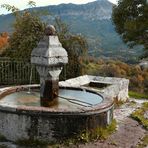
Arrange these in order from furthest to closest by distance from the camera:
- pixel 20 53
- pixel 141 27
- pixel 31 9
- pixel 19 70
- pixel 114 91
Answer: pixel 141 27 → pixel 31 9 → pixel 20 53 → pixel 19 70 → pixel 114 91

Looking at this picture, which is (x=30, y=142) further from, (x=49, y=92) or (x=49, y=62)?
(x=49, y=62)

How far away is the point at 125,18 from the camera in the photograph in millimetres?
26641

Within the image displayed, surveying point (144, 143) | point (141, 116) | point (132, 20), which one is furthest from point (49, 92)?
point (132, 20)

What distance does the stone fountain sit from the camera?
340 inches

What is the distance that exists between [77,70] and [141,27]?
8269 millimetres

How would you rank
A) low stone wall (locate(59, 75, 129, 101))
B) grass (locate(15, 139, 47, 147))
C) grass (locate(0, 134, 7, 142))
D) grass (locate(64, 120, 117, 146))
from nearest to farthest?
grass (locate(15, 139, 47, 147)) < grass (locate(64, 120, 117, 146)) < grass (locate(0, 134, 7, 142)) < low stone wall (locate(59, 75, 129, 101))

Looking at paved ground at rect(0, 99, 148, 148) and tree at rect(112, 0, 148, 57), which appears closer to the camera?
paved ground at rect(0, 99, 148, 148)

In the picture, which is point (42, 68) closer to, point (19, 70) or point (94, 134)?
point (94, 134)

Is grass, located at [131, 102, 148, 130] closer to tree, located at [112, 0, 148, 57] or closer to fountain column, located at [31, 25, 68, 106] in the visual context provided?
fountain column, located at [31, 25, 68, 106]

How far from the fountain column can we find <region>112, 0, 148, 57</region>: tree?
15.8m

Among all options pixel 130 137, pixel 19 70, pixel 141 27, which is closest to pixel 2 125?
pixel 130 137

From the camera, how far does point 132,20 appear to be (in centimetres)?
2577

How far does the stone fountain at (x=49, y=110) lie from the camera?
28.3ft

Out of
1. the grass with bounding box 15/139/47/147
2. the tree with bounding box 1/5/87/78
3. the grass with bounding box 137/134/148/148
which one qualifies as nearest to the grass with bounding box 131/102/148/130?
the grass with bounding box 137/134/148/148
